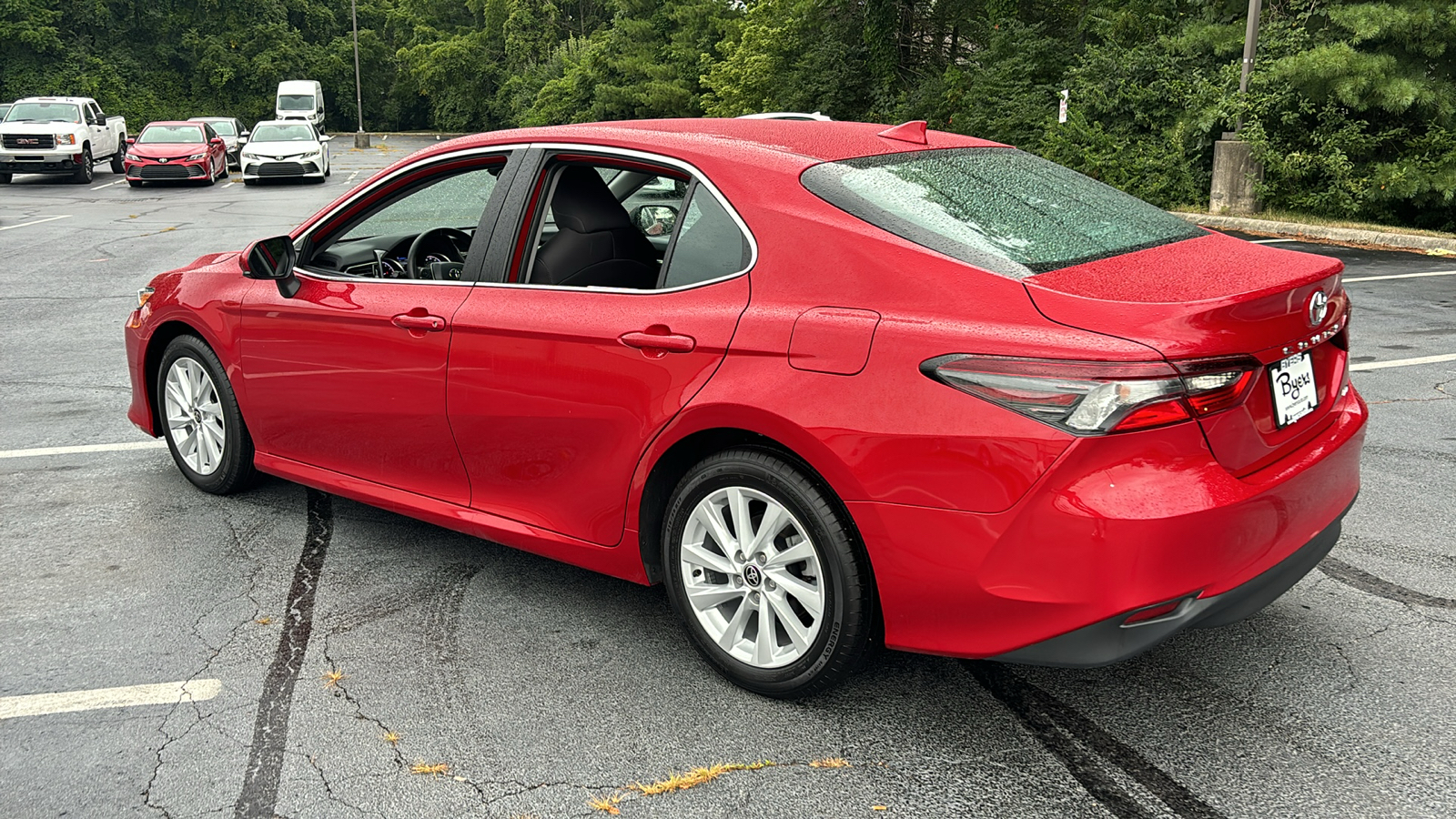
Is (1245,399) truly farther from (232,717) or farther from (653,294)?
(232,717)

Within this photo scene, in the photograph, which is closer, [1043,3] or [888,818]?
[888,818]

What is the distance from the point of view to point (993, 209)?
11.3 ft

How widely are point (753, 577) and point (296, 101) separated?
53.9m

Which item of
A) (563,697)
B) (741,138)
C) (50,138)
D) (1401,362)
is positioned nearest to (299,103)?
(50,138)

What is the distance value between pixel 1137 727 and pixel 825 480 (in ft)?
3.55

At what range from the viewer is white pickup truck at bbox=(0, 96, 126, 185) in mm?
28266

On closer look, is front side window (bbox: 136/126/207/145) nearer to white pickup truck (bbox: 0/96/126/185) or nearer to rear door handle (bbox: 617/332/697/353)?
white pickup truck (bbox: 0/96/126/185)

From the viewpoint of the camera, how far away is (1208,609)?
9.41 feet

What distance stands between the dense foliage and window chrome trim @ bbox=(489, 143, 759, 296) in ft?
52.2

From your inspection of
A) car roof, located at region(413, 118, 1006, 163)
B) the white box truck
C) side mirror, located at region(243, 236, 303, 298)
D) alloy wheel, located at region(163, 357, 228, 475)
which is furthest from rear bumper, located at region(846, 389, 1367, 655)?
the white box truck

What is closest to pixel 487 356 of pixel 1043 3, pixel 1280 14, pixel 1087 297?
pixel 1087 297

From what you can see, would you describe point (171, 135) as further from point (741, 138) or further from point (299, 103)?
point (741, 138)

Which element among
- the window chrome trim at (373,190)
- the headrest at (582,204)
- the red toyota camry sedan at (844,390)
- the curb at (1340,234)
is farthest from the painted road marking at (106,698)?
the curb at (1340,234)

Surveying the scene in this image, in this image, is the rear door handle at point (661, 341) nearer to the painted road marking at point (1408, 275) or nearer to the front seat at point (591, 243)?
the front seat at point (591, 243)
